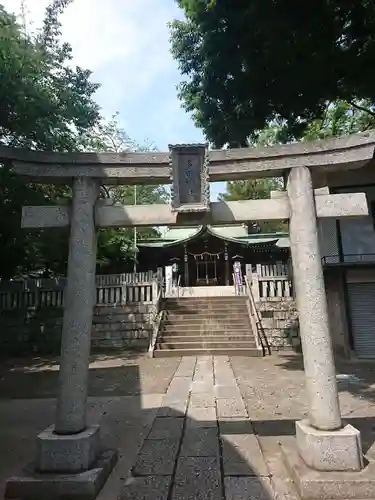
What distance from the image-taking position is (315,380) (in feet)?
12.9

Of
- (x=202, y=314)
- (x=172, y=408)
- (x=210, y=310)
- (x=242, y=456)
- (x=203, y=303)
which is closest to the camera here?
(x=242, y=456)

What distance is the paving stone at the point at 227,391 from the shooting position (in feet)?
23.4

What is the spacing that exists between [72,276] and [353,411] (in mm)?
5060

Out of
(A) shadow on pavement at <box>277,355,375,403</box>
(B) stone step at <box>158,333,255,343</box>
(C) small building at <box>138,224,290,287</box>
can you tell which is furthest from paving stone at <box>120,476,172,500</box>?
(C) small building at <box>138,224,290,287</box>

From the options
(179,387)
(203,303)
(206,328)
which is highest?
(203,303)

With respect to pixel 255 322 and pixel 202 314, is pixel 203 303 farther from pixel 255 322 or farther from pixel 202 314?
pixel 255 322

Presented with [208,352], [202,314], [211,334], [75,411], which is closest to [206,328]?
[211,334]

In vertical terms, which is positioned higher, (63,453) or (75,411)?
(75,411)

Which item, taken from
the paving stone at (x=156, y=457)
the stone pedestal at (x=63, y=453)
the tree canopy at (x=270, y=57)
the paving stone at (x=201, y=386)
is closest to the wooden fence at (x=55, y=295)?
the paving stone at (x=201, y=386)

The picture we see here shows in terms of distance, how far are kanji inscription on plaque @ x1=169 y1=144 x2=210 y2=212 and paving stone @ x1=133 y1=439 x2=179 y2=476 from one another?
9.45ft

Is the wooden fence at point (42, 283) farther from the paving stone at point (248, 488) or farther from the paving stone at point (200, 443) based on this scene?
the paving stone at point (248, 488)

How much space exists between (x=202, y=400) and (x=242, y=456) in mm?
2659

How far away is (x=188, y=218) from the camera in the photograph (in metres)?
4.47

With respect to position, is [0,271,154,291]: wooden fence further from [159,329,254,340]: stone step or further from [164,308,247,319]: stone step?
[159,329,254,340]: stone step
